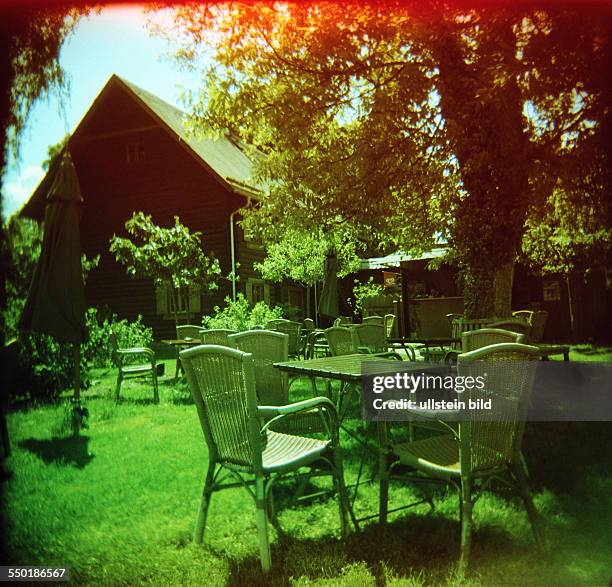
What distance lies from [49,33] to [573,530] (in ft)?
13.7

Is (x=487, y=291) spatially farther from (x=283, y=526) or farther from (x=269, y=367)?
(x=283, y=526)

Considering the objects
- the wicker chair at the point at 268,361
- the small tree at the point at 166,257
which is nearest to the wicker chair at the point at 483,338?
the wicker chair at the point at 268,361

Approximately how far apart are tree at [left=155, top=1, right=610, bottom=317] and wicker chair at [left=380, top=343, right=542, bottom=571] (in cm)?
331

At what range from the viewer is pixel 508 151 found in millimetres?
5289

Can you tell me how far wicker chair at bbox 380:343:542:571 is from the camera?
2109mm

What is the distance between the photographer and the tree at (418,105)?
4.67m

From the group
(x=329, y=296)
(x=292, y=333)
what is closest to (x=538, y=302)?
(x=329, y=296)

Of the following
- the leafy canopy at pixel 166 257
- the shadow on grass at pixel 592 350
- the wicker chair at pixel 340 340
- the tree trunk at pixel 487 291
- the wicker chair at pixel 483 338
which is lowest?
the shadow on grass at pixel 592 350

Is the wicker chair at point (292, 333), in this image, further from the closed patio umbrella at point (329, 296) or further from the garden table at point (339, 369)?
the garden table at point (339, 369)

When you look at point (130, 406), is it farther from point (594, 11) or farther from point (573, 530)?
point (594, 11)

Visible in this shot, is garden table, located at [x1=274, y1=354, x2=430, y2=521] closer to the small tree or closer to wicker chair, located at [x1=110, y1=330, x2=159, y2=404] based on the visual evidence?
wicker chair, located at [x1=110, y1=330, x2=159, y2=404]

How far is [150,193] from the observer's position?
52.6 feet

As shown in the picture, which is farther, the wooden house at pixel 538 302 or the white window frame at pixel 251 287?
the white window frame at pixel 251 287

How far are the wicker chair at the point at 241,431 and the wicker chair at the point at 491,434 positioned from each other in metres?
0.53
